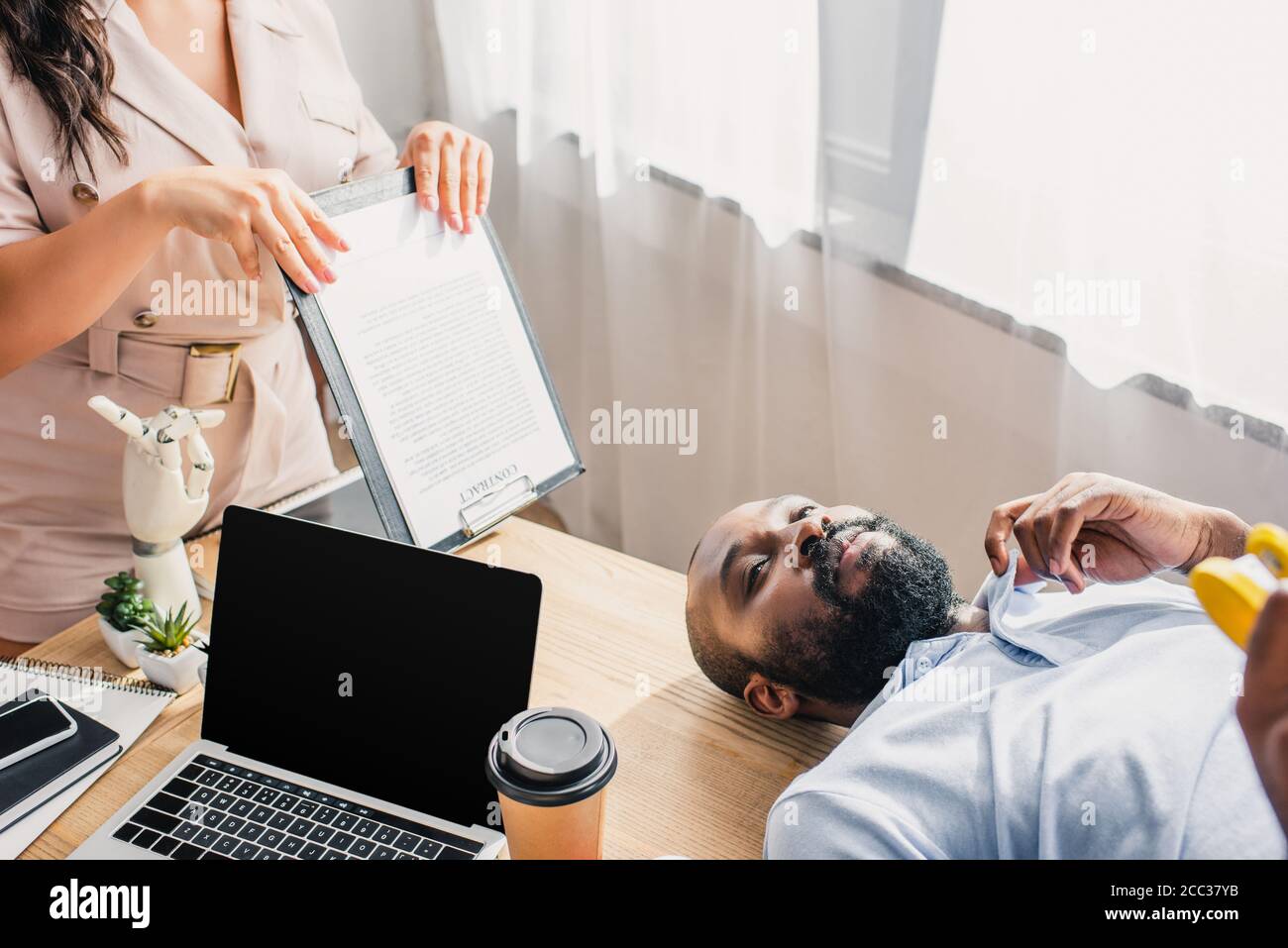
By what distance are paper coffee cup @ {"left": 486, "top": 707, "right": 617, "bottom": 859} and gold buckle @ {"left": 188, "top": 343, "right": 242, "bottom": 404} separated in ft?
2.59

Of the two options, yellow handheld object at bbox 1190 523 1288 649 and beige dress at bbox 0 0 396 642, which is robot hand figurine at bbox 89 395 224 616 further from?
yellow handheld object at bbox 1190 523 1288 649

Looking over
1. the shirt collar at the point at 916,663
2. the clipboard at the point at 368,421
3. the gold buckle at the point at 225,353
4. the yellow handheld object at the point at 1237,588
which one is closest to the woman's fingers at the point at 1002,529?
the shirt collar at the point at 916,663

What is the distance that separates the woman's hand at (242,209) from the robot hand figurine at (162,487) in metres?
0.19

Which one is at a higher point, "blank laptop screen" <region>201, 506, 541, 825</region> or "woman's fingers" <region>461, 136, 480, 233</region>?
"woman's fingers" <region>461, 136, 480, 233</region>

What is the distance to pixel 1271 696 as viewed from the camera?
22.0 inches

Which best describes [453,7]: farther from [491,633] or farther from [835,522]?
[491,633]

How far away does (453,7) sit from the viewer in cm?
242

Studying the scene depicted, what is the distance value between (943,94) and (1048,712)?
1092mm

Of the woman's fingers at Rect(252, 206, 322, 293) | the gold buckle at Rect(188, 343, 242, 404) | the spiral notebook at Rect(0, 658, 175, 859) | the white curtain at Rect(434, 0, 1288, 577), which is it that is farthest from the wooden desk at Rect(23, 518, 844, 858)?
the white curtain at Rect(434, 0, 1288, 577)

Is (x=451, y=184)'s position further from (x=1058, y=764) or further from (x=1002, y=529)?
(x=1058, y=764)

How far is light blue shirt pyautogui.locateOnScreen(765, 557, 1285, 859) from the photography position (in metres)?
0.83

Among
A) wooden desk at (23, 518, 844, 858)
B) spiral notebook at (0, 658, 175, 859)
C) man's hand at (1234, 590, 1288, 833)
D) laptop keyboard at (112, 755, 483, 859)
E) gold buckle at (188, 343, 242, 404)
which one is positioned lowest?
wooden desk at (23, 518, 844, 858)

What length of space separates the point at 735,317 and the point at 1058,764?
139 centimetres
